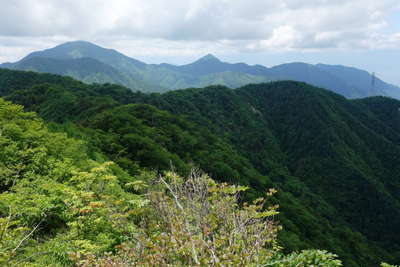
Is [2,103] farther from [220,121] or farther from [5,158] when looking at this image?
[220,121]

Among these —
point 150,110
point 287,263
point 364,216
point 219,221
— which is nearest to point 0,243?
point 219,221

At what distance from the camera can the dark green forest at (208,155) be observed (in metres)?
10.3

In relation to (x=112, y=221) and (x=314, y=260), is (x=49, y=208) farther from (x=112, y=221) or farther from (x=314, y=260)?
(x=314, y=260)

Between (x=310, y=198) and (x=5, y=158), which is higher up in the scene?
(x=5, y=158)

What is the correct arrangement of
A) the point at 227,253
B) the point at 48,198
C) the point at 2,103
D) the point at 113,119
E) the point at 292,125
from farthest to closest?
the point at 292,125, the point at 113,119, the point at 2,103, the point at 48,198, the point at 227,253

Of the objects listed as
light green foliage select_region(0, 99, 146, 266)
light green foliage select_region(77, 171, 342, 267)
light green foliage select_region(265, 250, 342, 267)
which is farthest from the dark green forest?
light green foliage select_region(265, 250, 342, 267)

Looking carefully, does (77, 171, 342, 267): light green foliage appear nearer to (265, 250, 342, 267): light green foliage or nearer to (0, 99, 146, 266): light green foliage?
(265, 250, 342, 267): light green foliage

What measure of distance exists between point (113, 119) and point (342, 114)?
129m

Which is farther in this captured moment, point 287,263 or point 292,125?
point 292,125

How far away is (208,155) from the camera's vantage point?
5181cm

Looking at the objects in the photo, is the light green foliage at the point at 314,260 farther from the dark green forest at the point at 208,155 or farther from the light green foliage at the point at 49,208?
the light green foliage at the point at 49,208

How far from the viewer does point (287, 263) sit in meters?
7.21

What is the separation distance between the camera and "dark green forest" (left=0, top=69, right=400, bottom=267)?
33.7 feet

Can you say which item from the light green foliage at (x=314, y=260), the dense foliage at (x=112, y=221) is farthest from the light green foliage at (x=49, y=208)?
the light green foliage at (x=314, y=260)
